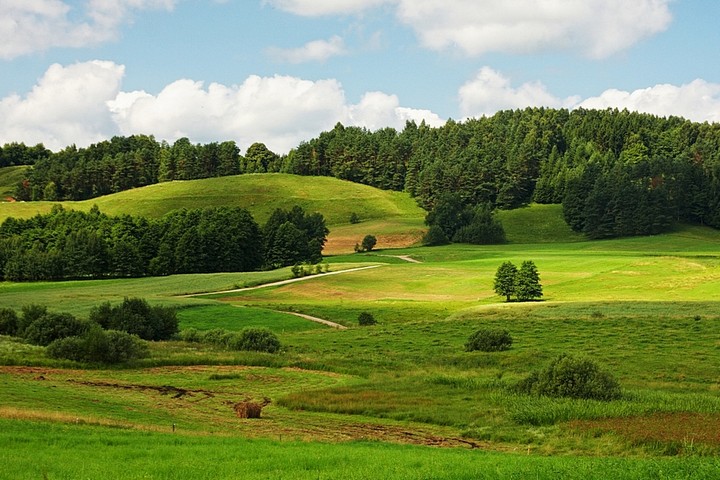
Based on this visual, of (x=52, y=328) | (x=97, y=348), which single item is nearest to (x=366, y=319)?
(x=52, y=328)

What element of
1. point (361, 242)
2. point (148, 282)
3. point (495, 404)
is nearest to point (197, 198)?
point (361, 242)

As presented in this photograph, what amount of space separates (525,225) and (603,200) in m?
18.9

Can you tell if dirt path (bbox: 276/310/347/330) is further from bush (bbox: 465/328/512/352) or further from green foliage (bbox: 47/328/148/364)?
green foliage (bbox: 47/328/148/364)

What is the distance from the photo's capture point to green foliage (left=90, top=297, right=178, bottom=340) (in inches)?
2367

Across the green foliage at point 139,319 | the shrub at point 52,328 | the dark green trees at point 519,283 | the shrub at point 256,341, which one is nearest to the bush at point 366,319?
the shrub at point 256,341

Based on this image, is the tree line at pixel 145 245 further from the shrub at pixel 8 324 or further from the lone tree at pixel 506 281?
the shrub at pixel 8 324

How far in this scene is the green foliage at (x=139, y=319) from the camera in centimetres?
6012

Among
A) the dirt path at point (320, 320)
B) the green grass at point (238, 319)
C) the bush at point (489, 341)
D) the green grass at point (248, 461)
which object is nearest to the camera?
the green grass at point (248, 461)

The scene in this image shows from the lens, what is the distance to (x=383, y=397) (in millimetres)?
34438

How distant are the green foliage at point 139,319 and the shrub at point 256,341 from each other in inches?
330

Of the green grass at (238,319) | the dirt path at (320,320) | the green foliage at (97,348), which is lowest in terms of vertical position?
the dirt path at (320,320)

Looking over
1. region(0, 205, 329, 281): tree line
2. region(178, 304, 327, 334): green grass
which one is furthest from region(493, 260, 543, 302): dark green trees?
region(0, 205, 329, 281): tree line

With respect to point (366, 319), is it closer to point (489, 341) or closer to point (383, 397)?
point (489, 341)

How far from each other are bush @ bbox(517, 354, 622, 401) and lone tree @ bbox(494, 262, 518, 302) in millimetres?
54392
